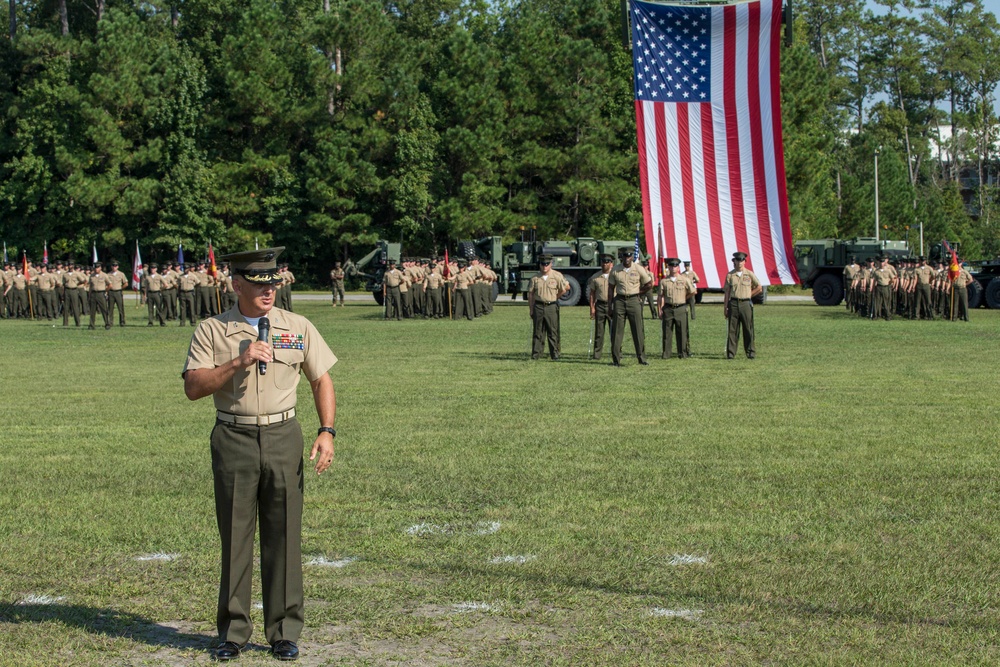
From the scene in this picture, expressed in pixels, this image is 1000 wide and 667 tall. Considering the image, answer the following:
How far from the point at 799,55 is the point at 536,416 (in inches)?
1903

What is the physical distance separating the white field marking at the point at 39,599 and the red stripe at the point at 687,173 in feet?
58.9

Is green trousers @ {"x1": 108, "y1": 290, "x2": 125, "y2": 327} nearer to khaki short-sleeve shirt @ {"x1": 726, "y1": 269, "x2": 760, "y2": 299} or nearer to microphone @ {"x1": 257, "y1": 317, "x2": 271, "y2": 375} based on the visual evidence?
khaki short-sleeve shirt @ {"x1": 726, "y1": 269, "x2": 760, "y2": 299}

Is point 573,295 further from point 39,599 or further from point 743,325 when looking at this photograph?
point 39,599

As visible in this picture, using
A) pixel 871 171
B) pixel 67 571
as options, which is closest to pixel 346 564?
pixel 67 571

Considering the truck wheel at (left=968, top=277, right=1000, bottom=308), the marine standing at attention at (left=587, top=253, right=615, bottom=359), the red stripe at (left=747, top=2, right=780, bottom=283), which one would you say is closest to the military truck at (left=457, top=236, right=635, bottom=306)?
the truck wheel at (left=968, top=277, right=1000, bottom=308)

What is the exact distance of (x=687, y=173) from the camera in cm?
2309

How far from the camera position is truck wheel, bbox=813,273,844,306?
42.8 m

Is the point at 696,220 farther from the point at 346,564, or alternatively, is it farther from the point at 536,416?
the point at 346,564

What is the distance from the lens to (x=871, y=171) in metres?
69.2

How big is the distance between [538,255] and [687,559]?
38745 millimetres

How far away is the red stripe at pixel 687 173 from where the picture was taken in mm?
23078

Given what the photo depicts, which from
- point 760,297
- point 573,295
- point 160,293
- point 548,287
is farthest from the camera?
point 573,295

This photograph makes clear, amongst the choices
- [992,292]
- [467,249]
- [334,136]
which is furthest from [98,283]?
[334,136]

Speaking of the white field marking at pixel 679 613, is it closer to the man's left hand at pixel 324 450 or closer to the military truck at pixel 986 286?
the man's left hand at pixel 324 450
